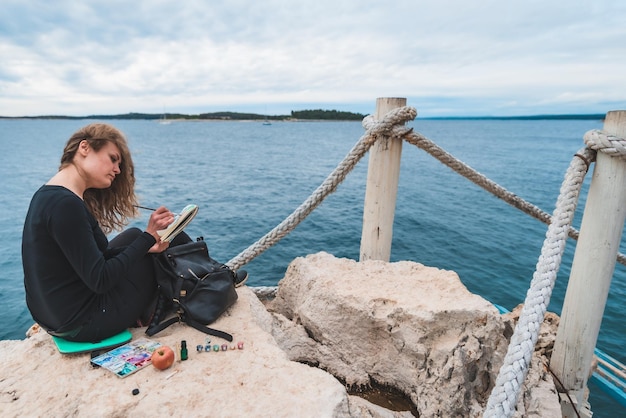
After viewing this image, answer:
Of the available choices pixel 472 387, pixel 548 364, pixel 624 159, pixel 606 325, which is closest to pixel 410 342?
pixel 472 387

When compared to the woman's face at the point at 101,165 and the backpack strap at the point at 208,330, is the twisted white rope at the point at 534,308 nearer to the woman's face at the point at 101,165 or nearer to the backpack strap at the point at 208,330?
the backpack strap at the point at 208,330

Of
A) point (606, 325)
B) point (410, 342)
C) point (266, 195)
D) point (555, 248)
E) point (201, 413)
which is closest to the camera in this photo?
point (201, 413)

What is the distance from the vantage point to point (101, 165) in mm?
2584

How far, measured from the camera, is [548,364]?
12.3ft

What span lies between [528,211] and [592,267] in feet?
3.39

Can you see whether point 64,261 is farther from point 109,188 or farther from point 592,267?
point 592,267

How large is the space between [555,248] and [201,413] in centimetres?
270

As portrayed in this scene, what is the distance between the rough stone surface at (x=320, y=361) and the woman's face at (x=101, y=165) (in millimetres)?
1152

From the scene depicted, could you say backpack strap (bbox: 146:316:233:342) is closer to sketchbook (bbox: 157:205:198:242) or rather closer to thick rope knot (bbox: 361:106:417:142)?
sketchbook (bbox: 157:205:198:242)

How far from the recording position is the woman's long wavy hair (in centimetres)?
256

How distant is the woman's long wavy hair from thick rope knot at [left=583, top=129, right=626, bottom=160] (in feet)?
12.0

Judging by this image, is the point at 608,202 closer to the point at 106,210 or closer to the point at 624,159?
the point at 624,159

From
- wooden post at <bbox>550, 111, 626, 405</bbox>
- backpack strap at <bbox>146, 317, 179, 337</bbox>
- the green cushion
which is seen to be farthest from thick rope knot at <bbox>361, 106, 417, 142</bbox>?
the green cushion

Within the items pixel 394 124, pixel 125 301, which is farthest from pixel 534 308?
pixel 125 301
